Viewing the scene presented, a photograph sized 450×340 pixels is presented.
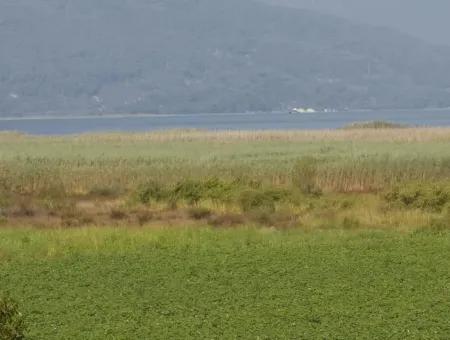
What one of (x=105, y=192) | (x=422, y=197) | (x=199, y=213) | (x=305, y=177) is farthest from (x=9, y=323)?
(x=305, y=177)

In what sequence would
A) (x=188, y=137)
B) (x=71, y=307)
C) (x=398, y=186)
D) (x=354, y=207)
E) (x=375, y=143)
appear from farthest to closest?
(x=188, y=137), (x=375, y=143), (x=398, y=186), (x=354, y=207), (x=71, y=307)

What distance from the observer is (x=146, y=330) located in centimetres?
1405

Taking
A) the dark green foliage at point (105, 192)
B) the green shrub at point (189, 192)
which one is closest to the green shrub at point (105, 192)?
the dark green foliage at point (105, 192)

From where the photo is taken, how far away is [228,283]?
57.5 feet

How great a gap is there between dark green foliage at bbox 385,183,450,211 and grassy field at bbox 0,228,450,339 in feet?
17.1

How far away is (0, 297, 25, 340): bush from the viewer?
12625 millimetres

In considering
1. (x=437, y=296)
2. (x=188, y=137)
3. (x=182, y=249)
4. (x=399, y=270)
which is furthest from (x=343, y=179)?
(x=188, y=137)

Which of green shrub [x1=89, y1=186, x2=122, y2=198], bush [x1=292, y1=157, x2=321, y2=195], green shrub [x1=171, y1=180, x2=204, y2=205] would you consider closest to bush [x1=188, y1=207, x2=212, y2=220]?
green shrub [x1=171, y1=180, x2=204, y2=205]

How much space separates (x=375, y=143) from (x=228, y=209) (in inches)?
1165

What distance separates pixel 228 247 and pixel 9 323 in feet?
30.6

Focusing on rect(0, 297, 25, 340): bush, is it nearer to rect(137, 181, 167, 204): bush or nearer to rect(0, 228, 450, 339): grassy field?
rect(0, 228, 450, 339): grassy field

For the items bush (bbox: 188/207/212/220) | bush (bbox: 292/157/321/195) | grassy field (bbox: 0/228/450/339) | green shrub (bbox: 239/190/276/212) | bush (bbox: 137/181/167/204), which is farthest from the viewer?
bush (bbox: 292/157/321/195)

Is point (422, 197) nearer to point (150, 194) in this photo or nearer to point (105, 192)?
point (150, 194)

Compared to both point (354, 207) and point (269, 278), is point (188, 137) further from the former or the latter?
point (269, 278)
